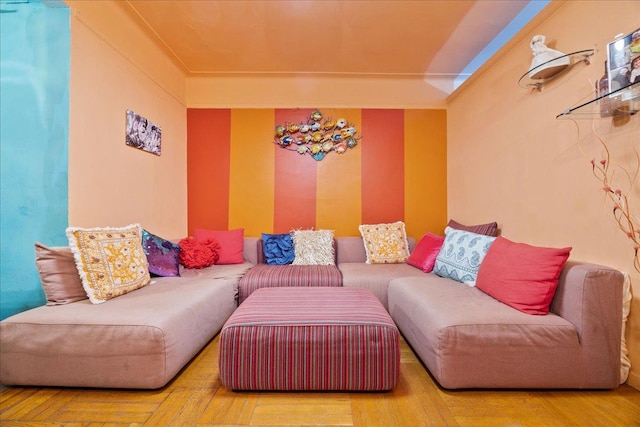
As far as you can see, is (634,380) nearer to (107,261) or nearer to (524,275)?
(524,275)

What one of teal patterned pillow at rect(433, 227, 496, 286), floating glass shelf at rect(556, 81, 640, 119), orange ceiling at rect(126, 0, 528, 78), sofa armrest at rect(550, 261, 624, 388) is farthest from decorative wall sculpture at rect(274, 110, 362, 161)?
sofa armrest at rect(550, 261, 624, 388)

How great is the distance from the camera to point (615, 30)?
1.54 metres

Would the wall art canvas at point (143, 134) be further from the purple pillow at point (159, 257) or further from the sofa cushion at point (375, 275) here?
the sofa cushion at point (375, 275)

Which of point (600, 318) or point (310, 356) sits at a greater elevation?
point (600, 318)

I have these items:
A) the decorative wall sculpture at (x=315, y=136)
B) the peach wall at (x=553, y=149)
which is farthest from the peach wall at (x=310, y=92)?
the peach wall at (x=553, y=149)

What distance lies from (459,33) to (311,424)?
3320mm

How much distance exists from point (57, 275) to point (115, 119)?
1.34 m

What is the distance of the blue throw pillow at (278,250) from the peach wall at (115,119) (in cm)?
111

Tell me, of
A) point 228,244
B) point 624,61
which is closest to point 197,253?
point 228,244

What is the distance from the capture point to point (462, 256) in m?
2.22

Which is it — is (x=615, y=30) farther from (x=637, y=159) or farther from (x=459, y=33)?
(x=459, y=33)

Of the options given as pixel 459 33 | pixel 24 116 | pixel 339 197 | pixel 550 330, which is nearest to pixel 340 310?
pixel 550 330

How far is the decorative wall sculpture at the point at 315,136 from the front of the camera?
11.5 ft

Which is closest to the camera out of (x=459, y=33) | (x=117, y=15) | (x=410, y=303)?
(x=410, y=303)
